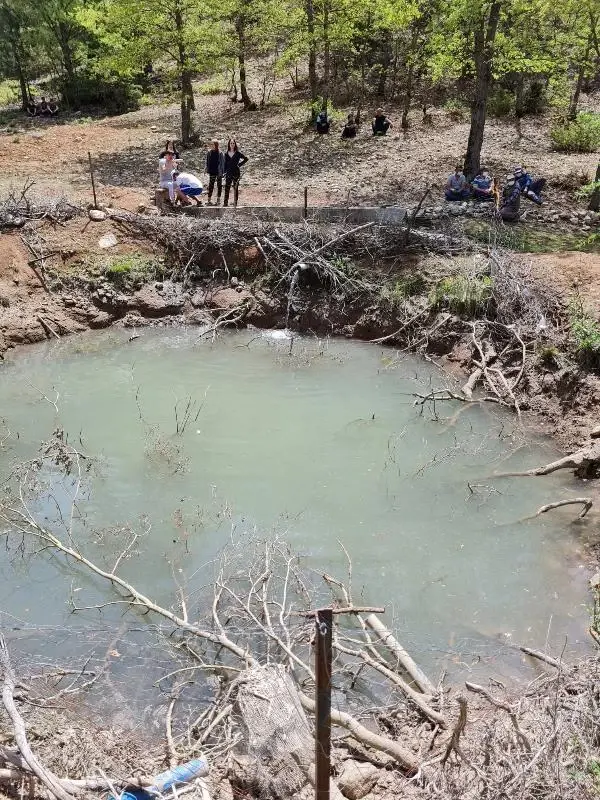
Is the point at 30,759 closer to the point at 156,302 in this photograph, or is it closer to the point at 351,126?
the point at 156,302

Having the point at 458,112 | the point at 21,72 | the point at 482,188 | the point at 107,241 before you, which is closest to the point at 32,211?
the point at 107,241

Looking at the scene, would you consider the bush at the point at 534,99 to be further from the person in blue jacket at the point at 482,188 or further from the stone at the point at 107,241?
the stone at the point at 107,241

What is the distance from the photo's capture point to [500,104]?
21875 millimetres

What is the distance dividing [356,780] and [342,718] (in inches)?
19.8

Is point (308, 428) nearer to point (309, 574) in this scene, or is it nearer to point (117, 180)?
point (309, 574)

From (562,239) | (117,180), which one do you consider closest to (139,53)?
(117,180)

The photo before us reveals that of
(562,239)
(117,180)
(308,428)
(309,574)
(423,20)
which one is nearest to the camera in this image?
(309,574)

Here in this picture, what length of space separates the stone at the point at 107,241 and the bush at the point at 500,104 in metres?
13.9

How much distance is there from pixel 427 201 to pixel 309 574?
33.9 feet

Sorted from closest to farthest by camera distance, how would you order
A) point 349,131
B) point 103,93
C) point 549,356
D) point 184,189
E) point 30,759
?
1. point 30,759
2. point 549,356
3. point 184,189
4. point 349,131
5. point 103,93

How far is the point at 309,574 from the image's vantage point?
24.5 feet

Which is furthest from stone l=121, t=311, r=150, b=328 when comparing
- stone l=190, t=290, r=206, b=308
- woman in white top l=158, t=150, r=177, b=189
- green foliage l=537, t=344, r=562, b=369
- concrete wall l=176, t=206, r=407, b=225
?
green foliage l=537, t=344, r=562, b=369

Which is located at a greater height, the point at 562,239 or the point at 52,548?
the point at 562,239

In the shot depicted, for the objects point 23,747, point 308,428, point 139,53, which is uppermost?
point 139,53
